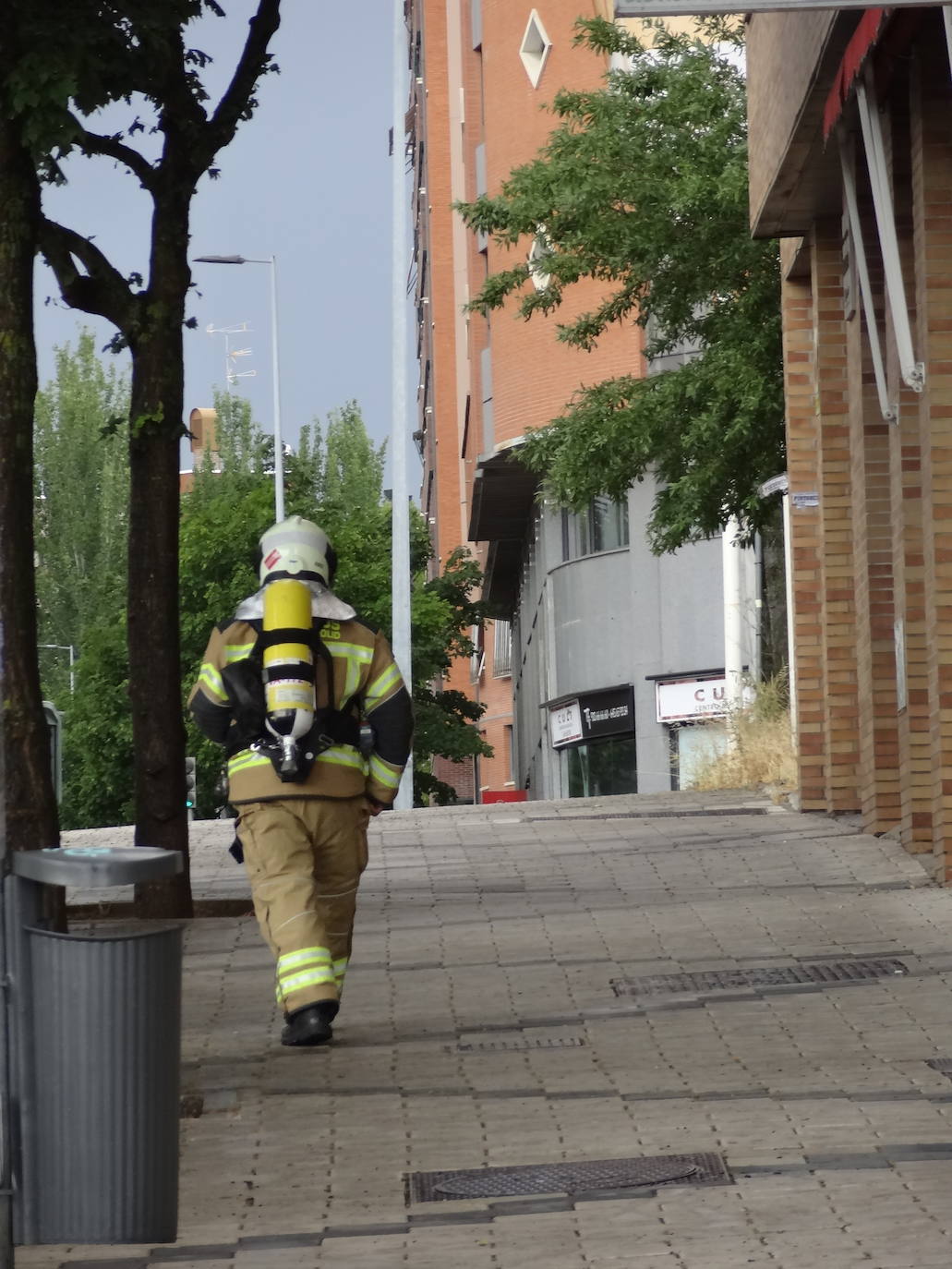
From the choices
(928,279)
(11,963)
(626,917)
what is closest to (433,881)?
(626,917)

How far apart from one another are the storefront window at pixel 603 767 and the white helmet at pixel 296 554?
31.0 meters

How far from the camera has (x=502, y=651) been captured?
65.9m

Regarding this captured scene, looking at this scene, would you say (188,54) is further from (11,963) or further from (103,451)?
(103,451)

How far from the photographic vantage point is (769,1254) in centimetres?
Result: 531

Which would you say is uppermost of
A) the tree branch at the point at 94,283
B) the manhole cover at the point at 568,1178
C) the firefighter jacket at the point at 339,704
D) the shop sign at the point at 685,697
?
the tree branch at the point at 94,283

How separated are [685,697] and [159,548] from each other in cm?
2555

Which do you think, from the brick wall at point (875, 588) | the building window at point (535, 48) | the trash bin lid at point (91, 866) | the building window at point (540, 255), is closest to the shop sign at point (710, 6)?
the trash bin lid at point (91, 866)

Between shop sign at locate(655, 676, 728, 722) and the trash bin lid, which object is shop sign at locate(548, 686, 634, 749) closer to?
shop sign at locate(655, 676, 728, 722)

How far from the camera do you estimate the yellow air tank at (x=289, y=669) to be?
8336mm

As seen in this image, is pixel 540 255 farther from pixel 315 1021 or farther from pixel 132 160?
pixel 315 1021

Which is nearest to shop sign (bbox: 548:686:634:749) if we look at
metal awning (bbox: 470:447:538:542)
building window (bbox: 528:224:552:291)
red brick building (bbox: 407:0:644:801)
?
metal awning (bbox: 470:447:538:542)

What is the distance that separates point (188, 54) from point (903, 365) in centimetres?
447

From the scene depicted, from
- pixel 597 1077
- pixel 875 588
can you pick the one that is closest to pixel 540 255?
pixel 875 588

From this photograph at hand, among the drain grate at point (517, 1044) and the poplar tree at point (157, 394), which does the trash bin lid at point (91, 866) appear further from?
the poplar tree at point (157, 394)
